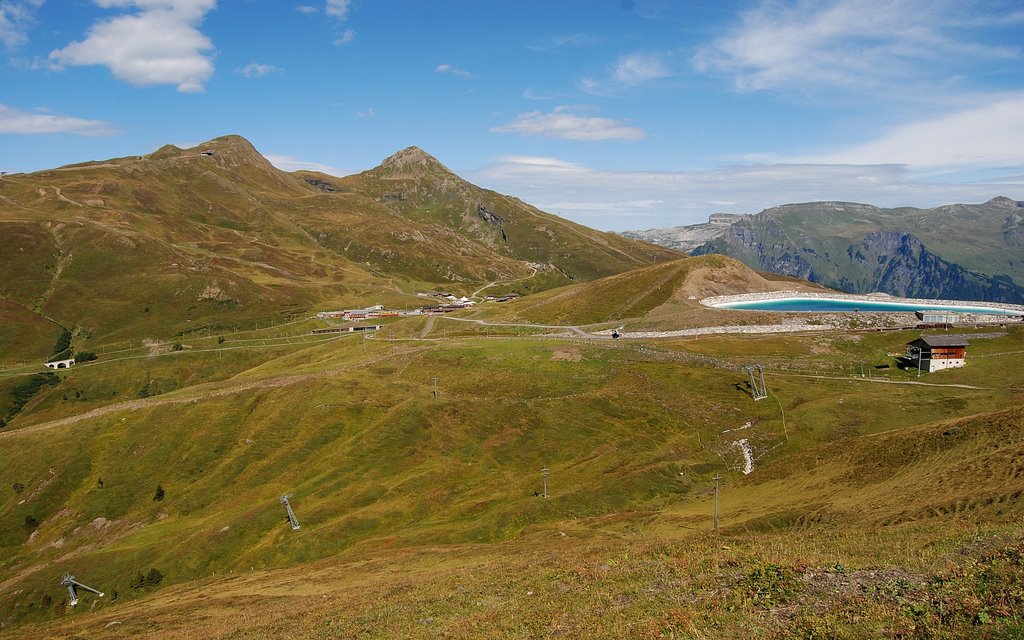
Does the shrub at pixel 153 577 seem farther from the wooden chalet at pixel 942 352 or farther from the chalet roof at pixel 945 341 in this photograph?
the chalet roof at pixel 945 341

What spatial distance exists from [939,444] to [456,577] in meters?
56.2

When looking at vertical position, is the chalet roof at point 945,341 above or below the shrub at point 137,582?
above

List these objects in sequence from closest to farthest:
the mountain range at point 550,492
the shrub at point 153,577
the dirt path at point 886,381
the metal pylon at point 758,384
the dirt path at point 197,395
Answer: the mountain range at point 550,492 → the shrub at point 153,577 → the dirt path at point 886,381 → the metal pylon at point 758,384 → the dirt path at point 197,395

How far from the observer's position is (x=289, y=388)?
141 metres

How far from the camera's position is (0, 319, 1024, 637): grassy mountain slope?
40438 millimetres

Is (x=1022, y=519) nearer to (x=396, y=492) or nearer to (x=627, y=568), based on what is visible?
(x=627, y=568)

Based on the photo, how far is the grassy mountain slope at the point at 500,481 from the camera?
4044 centimetres

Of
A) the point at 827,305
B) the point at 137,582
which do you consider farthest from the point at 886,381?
the point at 137,582

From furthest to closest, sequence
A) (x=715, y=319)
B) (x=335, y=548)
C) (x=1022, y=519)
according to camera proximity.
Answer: (x=715, y=319) < (x=335, y=548) < (x=1022, y=519)

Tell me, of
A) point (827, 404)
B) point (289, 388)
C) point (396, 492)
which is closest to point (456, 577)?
point (396, 492)

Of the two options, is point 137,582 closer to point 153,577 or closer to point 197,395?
point 153,577

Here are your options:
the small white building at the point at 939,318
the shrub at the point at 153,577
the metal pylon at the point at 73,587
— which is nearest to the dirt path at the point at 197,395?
the metal pylon at the point at 73,587

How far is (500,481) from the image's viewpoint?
328 feet

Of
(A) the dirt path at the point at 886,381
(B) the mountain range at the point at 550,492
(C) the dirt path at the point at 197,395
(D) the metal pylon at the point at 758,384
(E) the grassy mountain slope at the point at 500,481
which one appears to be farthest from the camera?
(C) the dirt path at the point at 197,395
